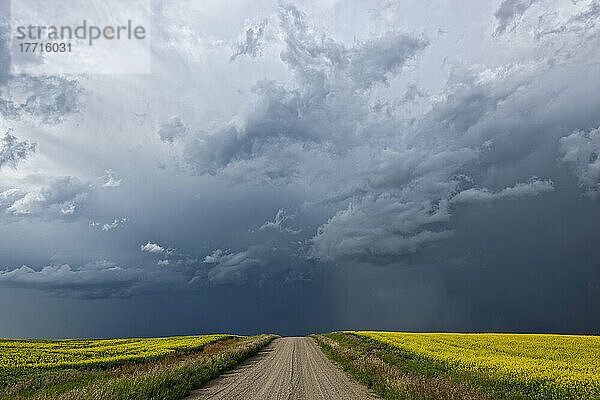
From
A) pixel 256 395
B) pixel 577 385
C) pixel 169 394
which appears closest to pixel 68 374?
pixel 169 394

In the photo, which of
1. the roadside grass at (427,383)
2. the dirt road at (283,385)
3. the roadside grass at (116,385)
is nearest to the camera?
the roadside grass at (116,385)

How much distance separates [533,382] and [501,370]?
3013 millimetres

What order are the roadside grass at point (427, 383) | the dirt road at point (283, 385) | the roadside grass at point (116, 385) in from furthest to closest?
the dirt road at point (283, 385)
the roadside grass at point (427, 383)
the roadside grass at point (116, 385)

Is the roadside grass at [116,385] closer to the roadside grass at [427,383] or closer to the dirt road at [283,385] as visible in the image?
the dirt road at [283,385]

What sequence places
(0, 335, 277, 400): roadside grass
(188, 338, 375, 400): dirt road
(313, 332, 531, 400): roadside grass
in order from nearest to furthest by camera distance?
(0, 335, 277, 400): roadside grass, (313, 332, 531, 400): roadside grass, (188, 338, 375, 400): dirt road

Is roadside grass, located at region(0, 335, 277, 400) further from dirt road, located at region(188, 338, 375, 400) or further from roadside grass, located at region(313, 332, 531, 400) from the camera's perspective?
roadside grass, located at region(313, 332, 531, 400)

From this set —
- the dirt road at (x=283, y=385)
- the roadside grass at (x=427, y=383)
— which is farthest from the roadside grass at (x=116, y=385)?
the roadside grass at (x=427, y=383)

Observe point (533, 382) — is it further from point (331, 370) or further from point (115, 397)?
point (115, 397)

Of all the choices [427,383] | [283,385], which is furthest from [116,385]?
[427,383]

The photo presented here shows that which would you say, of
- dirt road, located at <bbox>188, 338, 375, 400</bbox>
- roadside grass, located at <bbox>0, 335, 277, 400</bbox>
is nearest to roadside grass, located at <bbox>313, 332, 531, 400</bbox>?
dirt road, located at <bbox>188, 338, 375, 400</bbox>

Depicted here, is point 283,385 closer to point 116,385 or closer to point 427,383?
point 427,383

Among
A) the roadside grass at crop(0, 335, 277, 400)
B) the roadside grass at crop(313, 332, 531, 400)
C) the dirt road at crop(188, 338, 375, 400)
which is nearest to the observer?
the roadside grass at crop(0, 335, 277, 400)

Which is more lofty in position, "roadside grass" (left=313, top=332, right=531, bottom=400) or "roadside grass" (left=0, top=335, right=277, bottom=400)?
"roadside grass" (left=0, top=335, right=277, bottom=400)

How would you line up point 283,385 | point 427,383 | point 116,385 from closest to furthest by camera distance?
point 116,385 → point 427,383 → point 283,385
